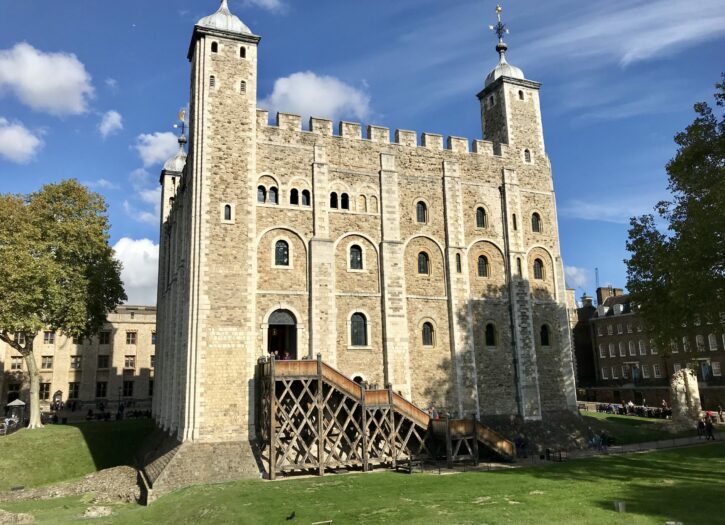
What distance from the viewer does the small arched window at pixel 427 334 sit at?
30.4 meters

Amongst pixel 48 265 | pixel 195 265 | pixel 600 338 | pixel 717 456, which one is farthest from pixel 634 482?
Answer: pixel 600 338

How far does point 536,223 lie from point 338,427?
59.8 feet

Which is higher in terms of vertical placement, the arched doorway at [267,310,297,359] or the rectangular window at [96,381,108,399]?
the arched doorway at [267,310,297,359]

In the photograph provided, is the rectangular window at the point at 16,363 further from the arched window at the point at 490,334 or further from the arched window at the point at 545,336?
A: the arched window at the point at 545,336

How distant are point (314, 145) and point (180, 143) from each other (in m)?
18.3

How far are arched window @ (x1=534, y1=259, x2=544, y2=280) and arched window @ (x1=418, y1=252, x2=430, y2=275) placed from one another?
7.30 meters

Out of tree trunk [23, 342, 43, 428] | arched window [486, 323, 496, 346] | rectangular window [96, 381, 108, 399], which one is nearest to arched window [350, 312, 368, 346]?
arched window [486, 323, 496, 346]

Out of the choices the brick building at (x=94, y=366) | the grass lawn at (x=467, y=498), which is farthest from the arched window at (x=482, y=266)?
the brick building at (x=94, y=366)

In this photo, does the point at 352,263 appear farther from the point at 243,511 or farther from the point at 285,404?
the point at 243,511

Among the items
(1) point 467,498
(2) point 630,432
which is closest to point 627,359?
(2) point 630,432

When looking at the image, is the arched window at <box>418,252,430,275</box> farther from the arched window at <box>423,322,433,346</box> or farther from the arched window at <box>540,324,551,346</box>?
the arched window at <box>540,324,551,346</box>

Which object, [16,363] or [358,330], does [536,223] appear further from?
[16,363]

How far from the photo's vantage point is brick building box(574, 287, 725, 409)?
164 ft

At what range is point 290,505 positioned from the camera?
700 inches
